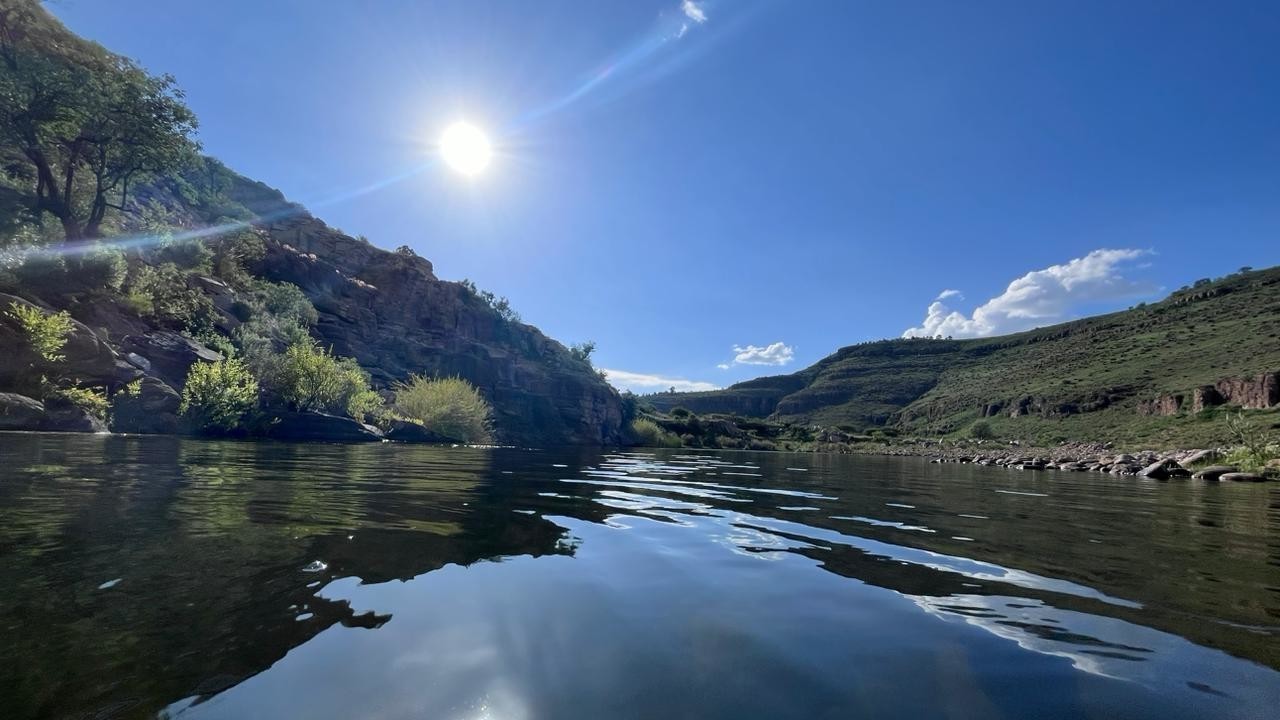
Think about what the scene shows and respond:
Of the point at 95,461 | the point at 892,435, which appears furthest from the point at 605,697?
the point at 892,435

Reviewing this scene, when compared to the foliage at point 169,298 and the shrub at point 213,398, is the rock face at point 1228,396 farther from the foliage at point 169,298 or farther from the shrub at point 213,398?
the foliage at point 169,298

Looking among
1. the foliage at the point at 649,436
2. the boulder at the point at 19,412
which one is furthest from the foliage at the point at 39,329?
the foliage at the point at 649,436

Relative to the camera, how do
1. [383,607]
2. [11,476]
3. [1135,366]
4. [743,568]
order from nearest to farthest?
1. [383,607]
2. [743,568]
3. [11,476]
4. [1135,366]

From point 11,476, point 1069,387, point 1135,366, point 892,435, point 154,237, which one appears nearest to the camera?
point 11,476

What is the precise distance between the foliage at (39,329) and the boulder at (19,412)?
197 centimetres

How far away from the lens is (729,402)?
182125 millimetres

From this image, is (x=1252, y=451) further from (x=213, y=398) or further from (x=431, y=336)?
(x=431, y=336)

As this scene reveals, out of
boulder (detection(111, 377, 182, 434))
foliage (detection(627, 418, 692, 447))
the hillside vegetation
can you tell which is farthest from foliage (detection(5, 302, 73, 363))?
foliage (detection(627, 418, 692, 447))

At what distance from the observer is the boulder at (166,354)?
29.2 metres

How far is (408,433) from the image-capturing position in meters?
39.2

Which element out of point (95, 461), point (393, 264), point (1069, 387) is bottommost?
point (95, 461)

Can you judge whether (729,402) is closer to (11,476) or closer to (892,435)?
(892,435)

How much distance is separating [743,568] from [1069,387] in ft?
300

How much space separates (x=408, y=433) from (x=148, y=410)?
1560 centimetres
